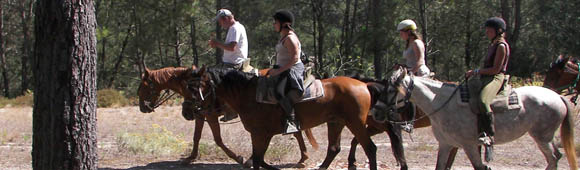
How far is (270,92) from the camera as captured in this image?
766 centimetres

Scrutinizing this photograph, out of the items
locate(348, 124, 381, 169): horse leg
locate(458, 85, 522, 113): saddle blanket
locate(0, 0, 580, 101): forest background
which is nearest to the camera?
locate(458, 85, 522, 113): saddle blanket

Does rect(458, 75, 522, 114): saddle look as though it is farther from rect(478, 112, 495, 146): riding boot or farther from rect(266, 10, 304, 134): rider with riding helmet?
rect(266, 10, 304, 134): rider with riding helmet

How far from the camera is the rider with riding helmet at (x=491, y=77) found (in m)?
6.82

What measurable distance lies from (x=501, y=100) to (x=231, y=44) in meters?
3.79

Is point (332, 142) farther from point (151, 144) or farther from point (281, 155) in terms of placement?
point (151, 144)

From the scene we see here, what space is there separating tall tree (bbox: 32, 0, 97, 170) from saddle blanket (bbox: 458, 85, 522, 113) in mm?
4231

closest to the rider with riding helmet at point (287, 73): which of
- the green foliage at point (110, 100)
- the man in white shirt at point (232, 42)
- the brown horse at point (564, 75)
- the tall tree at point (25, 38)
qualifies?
the man in white shirt at point (232, 42)

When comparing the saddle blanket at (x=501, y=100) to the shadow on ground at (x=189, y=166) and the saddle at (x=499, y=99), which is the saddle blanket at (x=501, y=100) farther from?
the shadow on ground at (x=189, y=166)

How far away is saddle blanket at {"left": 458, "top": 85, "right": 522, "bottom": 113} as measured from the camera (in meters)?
7.02

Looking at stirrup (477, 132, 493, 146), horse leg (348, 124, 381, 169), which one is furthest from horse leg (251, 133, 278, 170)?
stirrup (477, 132, 493, 146)

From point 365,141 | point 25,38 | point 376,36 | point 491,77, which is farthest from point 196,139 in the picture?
point 25,38

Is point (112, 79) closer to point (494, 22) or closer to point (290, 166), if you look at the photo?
point (290, 166)

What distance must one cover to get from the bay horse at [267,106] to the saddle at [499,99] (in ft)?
4.60

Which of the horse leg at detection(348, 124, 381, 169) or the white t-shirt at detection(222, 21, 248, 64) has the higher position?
the white t-shirt at detection(222, 21, 248, 64)
